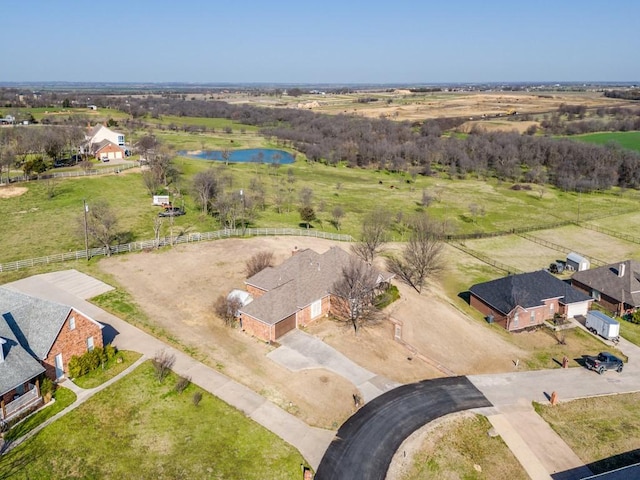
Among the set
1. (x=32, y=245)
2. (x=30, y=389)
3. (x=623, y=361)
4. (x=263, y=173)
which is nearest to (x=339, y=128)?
(x=263, y=173)

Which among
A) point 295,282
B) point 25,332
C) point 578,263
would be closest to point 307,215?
point 295,282

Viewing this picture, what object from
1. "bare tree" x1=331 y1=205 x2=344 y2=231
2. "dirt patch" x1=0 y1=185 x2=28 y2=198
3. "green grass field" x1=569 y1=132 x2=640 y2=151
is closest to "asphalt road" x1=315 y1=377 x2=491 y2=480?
"bare tree" x1=331 y1=205 x2=344 y2=231

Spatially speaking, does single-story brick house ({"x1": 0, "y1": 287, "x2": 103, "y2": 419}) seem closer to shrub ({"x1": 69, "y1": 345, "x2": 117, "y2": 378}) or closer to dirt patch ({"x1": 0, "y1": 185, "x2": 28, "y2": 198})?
shrub ({"x1": 69, "y1": 345, "x2": 117, "y2": 378})

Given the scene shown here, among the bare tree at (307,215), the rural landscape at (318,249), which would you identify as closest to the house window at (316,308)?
the rural landscape at (318,249)

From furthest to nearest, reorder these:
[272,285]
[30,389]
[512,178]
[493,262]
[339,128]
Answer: [339,128]
[512,178]
[493,262]
[272,285]
[30,389]

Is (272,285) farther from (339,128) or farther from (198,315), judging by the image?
(339,128)

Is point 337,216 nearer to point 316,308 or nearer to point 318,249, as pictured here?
point 318,249

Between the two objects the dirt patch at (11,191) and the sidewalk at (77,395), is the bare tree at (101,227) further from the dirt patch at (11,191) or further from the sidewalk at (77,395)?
the sidewalk at (77,395)
